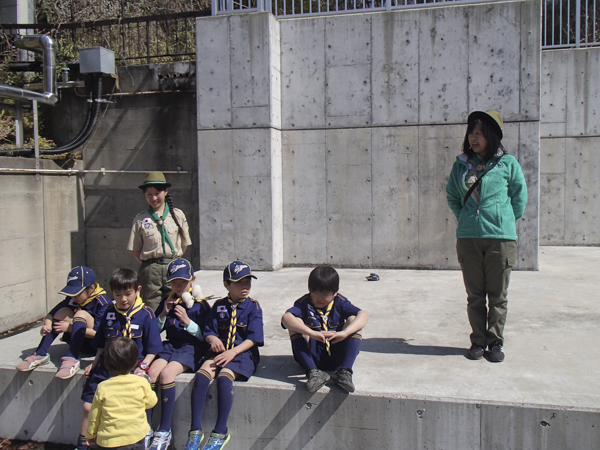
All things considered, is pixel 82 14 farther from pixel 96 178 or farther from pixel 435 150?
pixel 435 150

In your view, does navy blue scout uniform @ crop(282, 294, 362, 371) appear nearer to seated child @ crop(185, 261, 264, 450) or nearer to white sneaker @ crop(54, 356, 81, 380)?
seated child @ crop(185, 261, 264, 450)

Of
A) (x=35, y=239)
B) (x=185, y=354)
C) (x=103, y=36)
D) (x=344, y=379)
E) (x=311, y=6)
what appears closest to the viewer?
(x=344, y=379)

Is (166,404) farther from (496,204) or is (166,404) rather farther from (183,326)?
(496,204)

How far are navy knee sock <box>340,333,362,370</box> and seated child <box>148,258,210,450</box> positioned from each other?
1038mm

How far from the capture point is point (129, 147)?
8.78m

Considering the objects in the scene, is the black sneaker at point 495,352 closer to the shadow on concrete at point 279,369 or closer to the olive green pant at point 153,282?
the shadow on concrete at point 279,369

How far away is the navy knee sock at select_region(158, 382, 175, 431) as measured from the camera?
3.37 m

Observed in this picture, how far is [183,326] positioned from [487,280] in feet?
7.33

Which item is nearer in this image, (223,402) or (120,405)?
(120,405)

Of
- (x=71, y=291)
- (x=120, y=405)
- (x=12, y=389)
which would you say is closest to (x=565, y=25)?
(x=71, y=291)

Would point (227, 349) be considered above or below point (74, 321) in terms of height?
below

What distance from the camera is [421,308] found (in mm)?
5289

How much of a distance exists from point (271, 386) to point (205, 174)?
4645 millimetres

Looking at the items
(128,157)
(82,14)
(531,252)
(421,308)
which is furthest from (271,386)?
(82,14)
